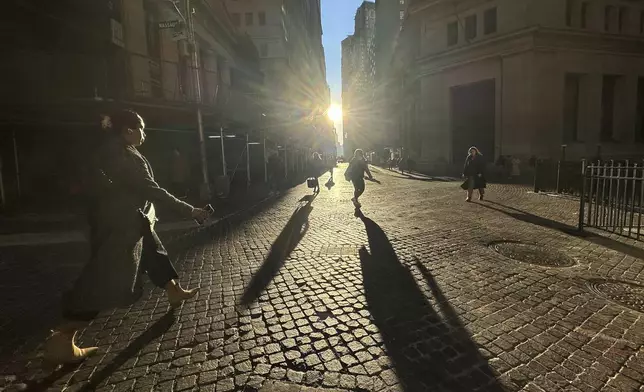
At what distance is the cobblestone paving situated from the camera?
2543 mm

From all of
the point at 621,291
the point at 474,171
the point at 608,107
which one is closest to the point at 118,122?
the point at 621,291

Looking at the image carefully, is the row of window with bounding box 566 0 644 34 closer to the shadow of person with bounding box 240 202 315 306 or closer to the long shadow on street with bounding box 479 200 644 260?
the long shadow on street with bounding box 479 200 644 260

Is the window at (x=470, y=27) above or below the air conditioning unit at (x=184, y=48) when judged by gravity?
above

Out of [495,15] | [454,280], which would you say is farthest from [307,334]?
[495,15]

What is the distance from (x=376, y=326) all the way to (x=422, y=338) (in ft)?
1.44

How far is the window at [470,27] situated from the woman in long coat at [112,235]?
31.0 m

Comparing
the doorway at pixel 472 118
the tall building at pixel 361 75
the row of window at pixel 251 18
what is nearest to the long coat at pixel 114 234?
the doorway at pixel 472 118

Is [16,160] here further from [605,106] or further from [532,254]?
[605,106]

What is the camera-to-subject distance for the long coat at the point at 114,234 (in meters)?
2.61

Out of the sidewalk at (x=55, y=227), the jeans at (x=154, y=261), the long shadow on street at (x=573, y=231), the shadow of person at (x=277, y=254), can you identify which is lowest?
the long shadow on street at (x=573, y=231)

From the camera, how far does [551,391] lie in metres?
2.35

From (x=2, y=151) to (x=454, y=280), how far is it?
538 inches

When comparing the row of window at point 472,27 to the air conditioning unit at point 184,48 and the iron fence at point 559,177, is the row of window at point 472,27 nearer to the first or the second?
the iron fence at point 559,177

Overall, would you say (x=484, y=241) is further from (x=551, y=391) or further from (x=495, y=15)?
(x=495, y=15)
